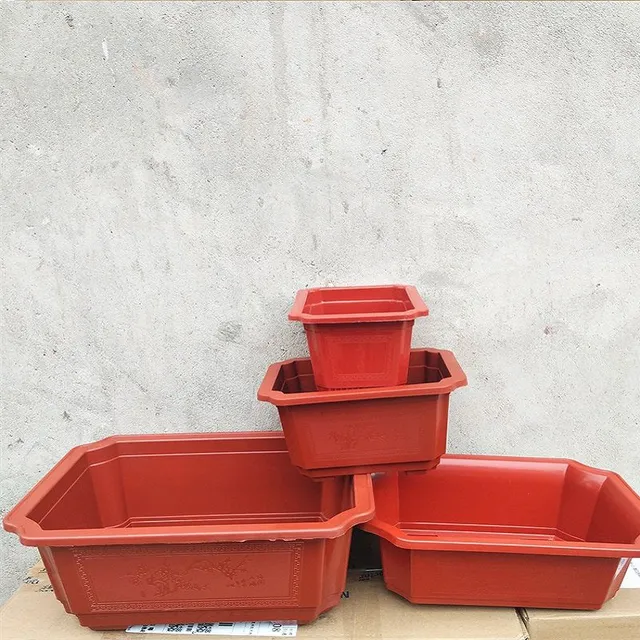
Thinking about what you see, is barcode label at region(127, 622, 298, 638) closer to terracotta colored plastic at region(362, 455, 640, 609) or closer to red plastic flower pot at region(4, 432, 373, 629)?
red plastic flower pot at region(4, 432, 373, 629)

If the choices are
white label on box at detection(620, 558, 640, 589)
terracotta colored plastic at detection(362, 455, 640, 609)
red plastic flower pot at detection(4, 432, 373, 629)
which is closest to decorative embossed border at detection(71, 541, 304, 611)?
red plastic flower pot at detection(4, 432, 373, 629)

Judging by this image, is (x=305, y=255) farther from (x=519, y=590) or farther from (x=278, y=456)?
(x=519, y=590)

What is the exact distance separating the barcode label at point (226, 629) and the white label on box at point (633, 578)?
0.64 metres

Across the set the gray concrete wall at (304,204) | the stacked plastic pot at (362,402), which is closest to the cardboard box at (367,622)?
the stacked plastic pot at (362,402)

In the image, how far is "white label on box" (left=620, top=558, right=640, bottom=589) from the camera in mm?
1045

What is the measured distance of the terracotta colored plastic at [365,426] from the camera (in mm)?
973

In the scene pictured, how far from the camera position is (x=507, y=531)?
3.93 feet

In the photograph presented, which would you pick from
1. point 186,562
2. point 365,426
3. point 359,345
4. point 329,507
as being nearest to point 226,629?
point 186,562

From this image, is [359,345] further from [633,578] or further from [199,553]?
[633,578]

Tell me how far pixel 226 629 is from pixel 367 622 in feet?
0.81

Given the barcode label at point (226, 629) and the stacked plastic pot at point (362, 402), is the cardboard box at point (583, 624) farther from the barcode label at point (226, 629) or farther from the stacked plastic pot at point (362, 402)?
the barcode label at point (226, 629)

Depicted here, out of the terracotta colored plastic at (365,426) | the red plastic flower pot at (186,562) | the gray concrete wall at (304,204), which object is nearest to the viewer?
the red plastic flower pot at (186,562)

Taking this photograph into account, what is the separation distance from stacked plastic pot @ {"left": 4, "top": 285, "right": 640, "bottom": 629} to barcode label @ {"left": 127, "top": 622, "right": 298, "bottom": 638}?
0.02 meters

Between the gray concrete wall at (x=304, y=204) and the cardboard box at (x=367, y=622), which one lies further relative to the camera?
the gray concrete wall at (x=304, y=204)
